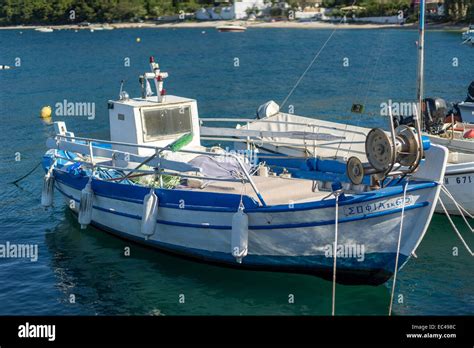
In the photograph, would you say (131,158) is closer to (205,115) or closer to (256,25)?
(205,115)

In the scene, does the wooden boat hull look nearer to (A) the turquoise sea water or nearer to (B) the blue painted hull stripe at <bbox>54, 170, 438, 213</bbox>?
(B) the blue painted hull stripe at <bbox>54, 170, 438, 213</bbox>

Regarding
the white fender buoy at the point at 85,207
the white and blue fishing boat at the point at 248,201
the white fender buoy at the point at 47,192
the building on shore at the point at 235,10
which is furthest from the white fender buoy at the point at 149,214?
the building on shore at the point at 235,10

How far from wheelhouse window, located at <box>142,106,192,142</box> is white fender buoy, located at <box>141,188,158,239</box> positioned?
3214 mm

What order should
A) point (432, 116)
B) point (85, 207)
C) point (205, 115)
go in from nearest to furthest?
point (85, 207), point (432, 116), point (205, 115)

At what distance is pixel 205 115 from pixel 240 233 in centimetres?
2637

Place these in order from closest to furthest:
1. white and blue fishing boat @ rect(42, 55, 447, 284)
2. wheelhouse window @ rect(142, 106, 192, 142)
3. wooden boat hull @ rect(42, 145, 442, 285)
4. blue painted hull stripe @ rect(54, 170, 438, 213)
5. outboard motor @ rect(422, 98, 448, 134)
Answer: blue painted hull stripe @ rect(54, 170, 438, 213) → white and blue fishing boat @ rect(42, 55, 447, 284) → wooden boat hull @ rect(42, 145, 442, 285) → wheelhouse window @ rect(142, 106, 192, 142) → outboard motor @ rect(422, 98, 448, 134)

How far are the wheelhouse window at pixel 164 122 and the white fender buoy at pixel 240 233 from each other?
532 centimetres

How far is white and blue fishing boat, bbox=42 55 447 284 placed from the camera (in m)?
16.4

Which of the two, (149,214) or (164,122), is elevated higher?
(164,122)

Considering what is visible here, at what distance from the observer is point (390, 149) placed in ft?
49.5

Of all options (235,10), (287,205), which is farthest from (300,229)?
(235,10)

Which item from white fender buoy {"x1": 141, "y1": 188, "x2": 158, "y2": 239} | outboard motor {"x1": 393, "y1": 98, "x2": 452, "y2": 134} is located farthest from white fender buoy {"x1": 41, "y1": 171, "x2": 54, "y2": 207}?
outboard motor {"x1": 393, "y1": 98, "x2": 452, "y2": 134}

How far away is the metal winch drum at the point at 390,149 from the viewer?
1512 cm

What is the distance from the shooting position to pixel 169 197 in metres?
18.8
